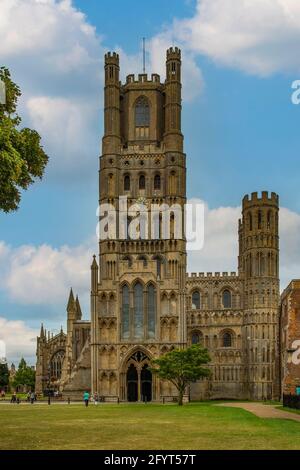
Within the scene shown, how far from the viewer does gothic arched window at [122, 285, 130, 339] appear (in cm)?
9025

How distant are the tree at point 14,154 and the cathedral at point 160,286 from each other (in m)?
58.0

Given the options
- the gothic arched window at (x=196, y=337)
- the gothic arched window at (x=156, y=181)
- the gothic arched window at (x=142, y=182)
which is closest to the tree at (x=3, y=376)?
the gothic arched window at (x=196, y=337)

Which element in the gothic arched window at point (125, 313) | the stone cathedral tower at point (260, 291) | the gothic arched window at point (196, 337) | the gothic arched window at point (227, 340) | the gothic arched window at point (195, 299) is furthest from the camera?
the gothic arched window at point (195, 299)

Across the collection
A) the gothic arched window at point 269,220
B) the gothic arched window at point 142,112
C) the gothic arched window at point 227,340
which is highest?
the gothic arched window at point 142,112

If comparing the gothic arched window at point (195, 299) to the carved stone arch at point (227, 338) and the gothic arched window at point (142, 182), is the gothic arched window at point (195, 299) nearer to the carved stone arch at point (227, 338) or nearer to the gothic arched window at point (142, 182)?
the carved stone arch at point (227, 338)

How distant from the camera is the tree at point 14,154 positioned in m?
28.0

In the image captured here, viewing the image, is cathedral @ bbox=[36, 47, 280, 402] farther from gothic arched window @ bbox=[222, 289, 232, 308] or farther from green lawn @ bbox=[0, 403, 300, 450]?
green lawn @ bbox=[0, 403, 300, 450]

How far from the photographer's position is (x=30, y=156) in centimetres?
3173

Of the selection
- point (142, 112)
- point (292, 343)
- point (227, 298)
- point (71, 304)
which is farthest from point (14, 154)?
point (71, 304)

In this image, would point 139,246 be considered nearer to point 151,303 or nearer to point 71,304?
point 151,303

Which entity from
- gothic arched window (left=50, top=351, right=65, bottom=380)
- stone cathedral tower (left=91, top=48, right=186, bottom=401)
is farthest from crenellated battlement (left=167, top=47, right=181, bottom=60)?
gothic arched window (left=50, top=351, right=65, bottom=380)

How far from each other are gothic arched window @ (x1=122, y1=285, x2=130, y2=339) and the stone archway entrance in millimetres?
2657

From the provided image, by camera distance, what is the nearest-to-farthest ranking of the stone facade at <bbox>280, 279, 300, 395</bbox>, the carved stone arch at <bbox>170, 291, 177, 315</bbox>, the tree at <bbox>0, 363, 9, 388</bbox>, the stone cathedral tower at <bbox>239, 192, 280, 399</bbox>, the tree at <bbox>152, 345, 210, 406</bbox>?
1. the stone facade at <bbox>280, 279, 300, 395</bbox>
2. the tree at <bbox>152, 345, 210, 406</bbox>
3. the carved stone arch at <bbox>170, 291, 177, 315</bbox>
4. the stone cathedral tower at <bbox>239, 192, 280, 399</bbox>
5. the tree at <bbox>0, 363, 9, 388</bbox>
